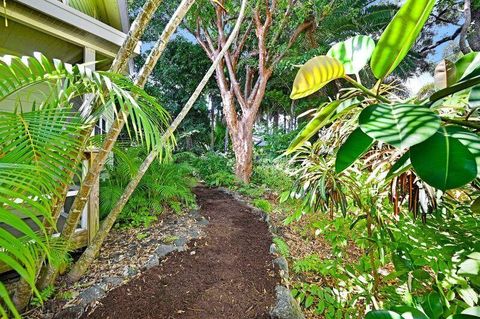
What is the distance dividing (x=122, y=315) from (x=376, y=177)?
1987mm

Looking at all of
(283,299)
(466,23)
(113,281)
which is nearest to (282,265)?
(283,299)

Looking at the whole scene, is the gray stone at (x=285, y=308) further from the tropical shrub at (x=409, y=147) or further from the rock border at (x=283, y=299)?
the tropical shrub at (x=409, y=147)

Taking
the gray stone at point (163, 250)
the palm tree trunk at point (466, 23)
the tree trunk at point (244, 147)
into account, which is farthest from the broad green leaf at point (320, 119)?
the palm tree trunk at point (466, 23)

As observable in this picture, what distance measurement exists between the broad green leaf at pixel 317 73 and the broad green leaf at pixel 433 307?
668 mm

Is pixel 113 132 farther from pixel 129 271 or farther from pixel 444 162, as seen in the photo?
pixel 444 162

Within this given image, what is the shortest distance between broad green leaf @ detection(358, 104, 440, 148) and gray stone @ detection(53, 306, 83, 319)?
2294 millimetres

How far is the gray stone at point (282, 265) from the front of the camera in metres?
2.42

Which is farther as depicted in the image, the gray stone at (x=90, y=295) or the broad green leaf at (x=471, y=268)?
the gray stone at (x=90, y=295)

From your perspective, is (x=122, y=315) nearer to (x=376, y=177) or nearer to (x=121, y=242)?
(x=121, y=242)

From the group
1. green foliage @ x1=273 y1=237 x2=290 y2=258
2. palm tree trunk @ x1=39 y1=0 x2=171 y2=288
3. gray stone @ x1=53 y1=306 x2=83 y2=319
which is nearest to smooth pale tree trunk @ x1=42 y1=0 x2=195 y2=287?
palm tree trunk @ x1=39 y1=0 x2=171 y2=288

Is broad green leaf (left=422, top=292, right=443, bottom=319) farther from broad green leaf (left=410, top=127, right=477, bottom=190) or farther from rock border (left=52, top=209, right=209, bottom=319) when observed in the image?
rock border (left=52, top=209, right=209, bottom=319)

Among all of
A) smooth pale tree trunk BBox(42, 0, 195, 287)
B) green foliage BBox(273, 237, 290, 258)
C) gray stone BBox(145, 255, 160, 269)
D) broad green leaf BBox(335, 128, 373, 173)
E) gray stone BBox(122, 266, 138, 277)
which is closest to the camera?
broad green leaf BBox(335, 128, 373, 173)

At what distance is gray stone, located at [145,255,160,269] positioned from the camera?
94.1 inches

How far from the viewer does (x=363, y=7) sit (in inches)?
278
